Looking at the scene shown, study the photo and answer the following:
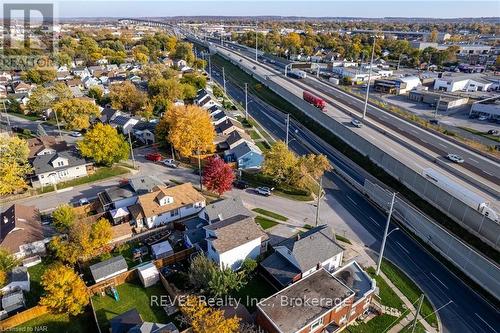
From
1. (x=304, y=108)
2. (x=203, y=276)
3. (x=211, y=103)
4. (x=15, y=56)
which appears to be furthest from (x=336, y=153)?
(x=15, y=56)

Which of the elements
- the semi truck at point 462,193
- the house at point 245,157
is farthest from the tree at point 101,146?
the semi truck at point 462,193

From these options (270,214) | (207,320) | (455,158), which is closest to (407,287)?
(270,214)

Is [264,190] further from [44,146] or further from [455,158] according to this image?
[44,146]

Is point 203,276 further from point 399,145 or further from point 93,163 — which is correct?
point 399,145

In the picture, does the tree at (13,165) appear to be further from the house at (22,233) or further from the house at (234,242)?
the house at (234,242)

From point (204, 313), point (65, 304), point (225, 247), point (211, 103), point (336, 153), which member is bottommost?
point (65, 304)

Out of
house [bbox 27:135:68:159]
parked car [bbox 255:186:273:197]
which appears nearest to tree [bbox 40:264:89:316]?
parked car [bbox 255:186:273:197]

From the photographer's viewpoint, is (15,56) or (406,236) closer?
(406,236)
